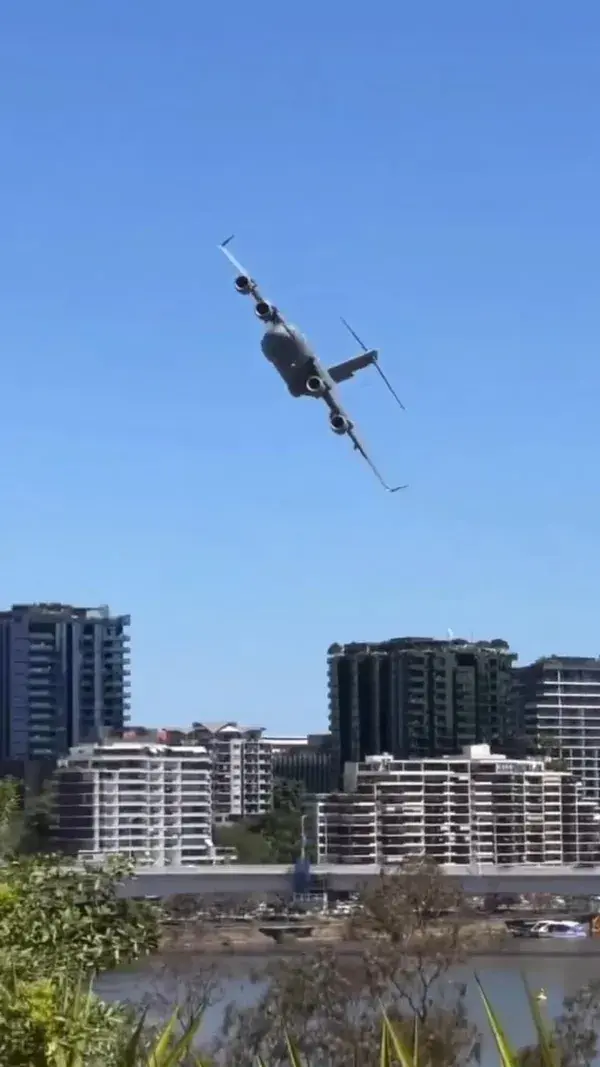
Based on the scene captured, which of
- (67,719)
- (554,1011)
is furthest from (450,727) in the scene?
(554,1011)

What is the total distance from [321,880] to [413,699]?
25.5m

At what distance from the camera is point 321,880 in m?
47.6

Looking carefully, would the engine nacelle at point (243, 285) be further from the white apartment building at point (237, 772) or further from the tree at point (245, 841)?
the white apartment building at point (237, 772)

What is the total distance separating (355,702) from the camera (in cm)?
7350

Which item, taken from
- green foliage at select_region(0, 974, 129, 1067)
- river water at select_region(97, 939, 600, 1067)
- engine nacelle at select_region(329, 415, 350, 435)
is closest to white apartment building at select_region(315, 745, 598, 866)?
river water at select_region(97, 939, 600, 1067)

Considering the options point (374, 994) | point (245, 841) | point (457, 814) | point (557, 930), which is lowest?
point (557, 930)

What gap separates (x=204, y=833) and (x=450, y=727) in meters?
13.3

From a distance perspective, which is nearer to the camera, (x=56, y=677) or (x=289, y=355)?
(x=289, y=355)

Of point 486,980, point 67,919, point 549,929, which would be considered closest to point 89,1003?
point 67,919

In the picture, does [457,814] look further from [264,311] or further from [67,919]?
[67,919]

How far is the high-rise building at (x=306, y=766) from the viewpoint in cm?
7775

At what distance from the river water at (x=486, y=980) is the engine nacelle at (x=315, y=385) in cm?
627

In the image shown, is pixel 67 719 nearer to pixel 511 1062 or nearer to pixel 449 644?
pixel 449 644

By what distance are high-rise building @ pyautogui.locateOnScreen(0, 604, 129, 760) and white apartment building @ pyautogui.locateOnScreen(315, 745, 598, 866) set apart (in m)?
17.3
